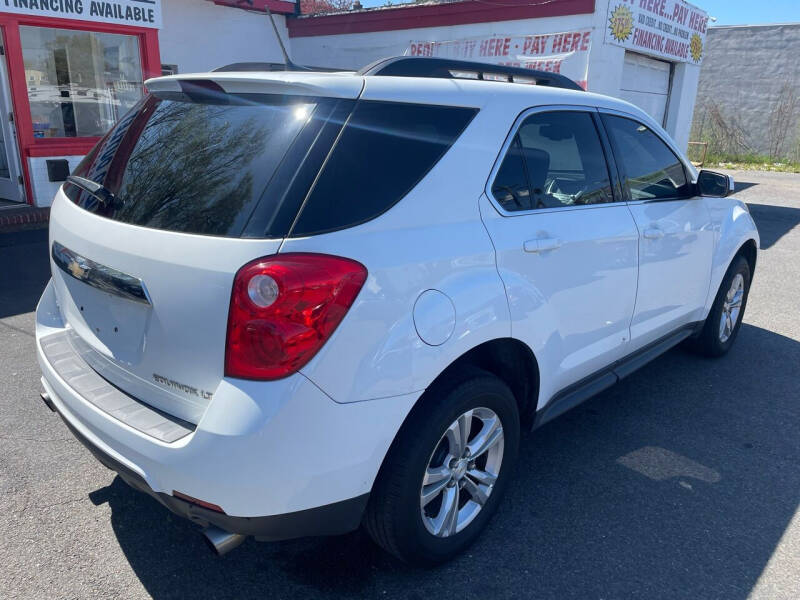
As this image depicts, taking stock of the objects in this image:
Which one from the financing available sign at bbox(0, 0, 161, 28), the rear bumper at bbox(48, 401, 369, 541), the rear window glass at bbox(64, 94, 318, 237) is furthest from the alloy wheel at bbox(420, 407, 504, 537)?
the financing available sign at bbox(0, 0, 161, 28)

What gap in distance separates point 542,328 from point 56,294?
2056 millimetres

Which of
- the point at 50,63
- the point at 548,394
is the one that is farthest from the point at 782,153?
the point at 548,394

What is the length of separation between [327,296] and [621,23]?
426 inches

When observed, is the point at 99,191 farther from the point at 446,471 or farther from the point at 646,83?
the point at 646,83

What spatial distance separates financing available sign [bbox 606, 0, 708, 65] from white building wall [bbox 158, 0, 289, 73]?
6.37 m

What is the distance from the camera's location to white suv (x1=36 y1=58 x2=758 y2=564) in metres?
1.97

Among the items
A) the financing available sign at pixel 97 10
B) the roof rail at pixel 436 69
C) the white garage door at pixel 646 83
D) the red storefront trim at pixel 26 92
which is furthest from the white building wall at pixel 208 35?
the roof rail at pixel 436 69

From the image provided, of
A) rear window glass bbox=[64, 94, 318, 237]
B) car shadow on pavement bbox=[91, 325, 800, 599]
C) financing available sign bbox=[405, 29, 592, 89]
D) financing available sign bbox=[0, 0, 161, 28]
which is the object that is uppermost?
financing available sign bbox=[0, 0, 161, 28]

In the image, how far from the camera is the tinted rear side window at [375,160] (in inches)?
81.6

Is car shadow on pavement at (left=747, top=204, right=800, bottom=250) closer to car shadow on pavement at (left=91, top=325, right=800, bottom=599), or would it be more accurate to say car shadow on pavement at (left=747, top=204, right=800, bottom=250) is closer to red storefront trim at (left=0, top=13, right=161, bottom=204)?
car shadow on pavement at (left=91, top=325, right=800, bottom=599)

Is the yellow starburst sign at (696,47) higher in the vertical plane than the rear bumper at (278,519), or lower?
higher

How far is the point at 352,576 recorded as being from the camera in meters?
2.54

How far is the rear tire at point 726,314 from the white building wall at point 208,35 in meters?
9.82

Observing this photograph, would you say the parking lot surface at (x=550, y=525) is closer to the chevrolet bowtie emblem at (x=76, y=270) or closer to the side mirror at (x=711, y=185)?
the chevrolet bowtie emblem at (x=76, y=270)
